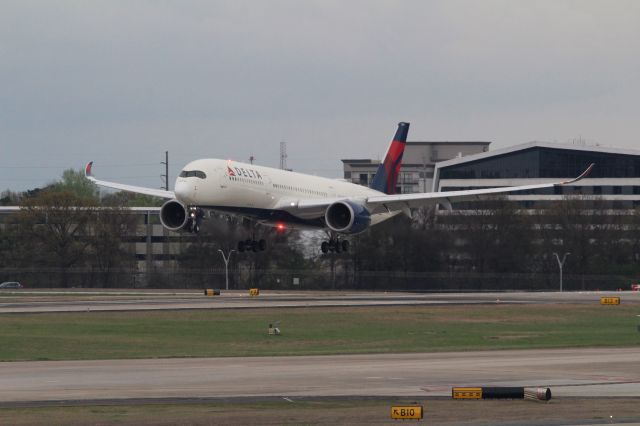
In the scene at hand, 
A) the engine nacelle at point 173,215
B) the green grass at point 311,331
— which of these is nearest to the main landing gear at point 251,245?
the engine nacelle at point 173,215

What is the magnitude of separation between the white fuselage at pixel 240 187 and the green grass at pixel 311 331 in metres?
6.89

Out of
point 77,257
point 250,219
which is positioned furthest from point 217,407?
point 77,257

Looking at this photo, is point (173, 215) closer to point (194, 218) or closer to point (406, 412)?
point (194, 218)

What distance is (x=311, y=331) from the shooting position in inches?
2318

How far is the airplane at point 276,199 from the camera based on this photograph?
236 feet

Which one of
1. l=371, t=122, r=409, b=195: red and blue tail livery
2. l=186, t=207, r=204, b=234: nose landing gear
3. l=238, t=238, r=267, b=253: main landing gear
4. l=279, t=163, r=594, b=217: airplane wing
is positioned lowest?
l=238, t=238, r=267, b=253: main landing gear

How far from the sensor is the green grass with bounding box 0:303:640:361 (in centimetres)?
4978

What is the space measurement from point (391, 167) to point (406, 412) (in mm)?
71688

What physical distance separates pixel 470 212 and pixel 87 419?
91247 millimetres

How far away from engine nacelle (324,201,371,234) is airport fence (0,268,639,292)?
3459 cm

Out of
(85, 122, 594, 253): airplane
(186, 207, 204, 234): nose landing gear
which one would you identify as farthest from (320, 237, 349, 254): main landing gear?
(186, 207, 204, 234): nose landing gear

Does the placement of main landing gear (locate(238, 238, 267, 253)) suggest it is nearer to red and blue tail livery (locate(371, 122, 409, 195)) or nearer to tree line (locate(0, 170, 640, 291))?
tree line (locate(0, 170, 640, 291))

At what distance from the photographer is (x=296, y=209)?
258 feet

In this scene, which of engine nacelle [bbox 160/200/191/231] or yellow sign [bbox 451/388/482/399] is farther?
engine nacelle [bbox 160/200/191/231]
